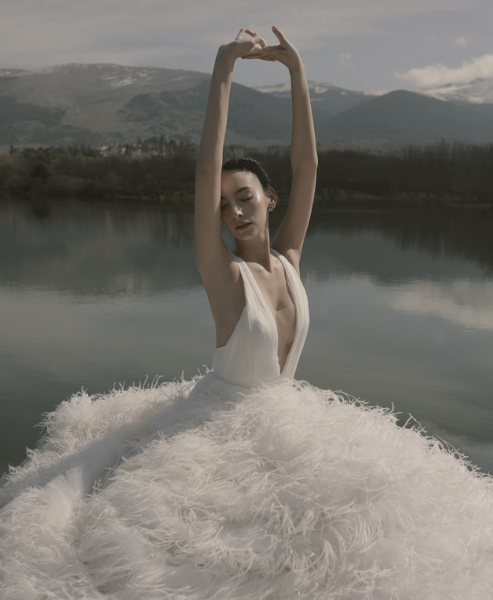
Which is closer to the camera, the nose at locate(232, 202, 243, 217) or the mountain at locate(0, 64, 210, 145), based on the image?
the nose at locate(232, 202, 243, 217)

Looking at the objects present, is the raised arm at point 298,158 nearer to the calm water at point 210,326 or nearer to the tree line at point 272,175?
the calm water at point 210,326

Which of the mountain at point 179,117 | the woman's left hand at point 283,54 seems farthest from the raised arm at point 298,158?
the mountain at point 179,117

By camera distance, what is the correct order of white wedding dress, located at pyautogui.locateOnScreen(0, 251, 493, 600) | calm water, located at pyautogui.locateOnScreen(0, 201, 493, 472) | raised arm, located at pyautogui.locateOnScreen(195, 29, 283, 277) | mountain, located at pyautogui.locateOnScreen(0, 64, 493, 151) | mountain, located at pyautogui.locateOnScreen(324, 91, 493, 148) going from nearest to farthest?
white wedding dress, located at pyautogui.locateOnScreen(0, 251, 493, 600)
raised arm, located at pyautogui.locateOnScreen(195, 29, 283, 277)
calm water, located at pyautogui.locateOnScreen(0, 201, 493, 472)
mountain, located at pyautogui.locateOnScreen(0, 64, 493, 151)
mountain, located at pyautogui.locateOnScreen(324, 91, 493, 148)

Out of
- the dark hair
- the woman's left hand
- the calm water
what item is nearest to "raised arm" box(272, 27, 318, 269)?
the woman's left hand

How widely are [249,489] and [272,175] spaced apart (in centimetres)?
3919

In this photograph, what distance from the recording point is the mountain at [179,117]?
144m

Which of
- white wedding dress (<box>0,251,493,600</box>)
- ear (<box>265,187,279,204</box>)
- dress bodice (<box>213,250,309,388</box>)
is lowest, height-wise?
white wedding dress (<box>0,251,493,600</box>)

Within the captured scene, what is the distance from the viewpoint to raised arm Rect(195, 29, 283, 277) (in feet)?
6.05

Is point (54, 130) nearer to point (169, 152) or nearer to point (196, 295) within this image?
point (169, 152)

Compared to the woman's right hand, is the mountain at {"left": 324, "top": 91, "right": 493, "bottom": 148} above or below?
above

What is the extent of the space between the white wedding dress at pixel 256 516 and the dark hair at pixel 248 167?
46 cm

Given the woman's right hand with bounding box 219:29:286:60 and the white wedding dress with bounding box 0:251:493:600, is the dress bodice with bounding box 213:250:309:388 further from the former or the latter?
the woman's right hand with bounding box 219:29:286:60

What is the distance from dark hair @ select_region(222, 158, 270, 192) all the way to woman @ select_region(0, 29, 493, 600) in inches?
0.4

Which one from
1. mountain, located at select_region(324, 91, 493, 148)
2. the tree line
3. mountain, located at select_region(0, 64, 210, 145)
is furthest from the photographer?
mountain, located at select_region(324, 91, 493, 148)
